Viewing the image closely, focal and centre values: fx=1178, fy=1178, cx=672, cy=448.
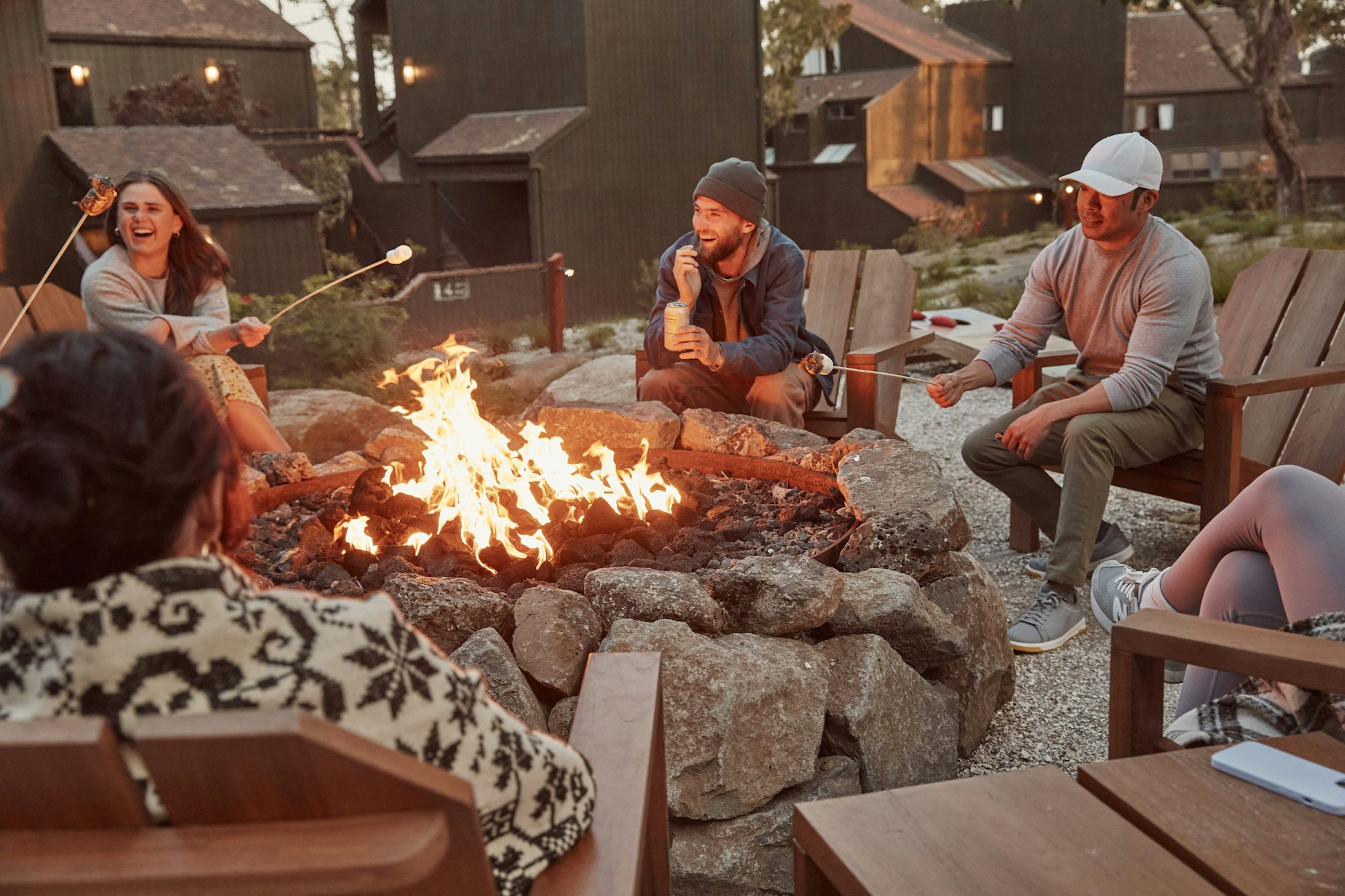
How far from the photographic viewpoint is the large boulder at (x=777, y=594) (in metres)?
2.58

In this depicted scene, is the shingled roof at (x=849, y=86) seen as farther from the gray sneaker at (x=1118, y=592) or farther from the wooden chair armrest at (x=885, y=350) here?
the gray sneaker at (x=1118, y=592)

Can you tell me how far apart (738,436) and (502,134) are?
38.8 feet

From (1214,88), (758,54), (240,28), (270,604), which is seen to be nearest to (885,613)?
(270,604)

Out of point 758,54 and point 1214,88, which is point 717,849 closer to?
point 758,54

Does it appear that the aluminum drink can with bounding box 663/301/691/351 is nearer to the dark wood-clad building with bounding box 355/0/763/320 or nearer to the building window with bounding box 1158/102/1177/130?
the dark wood-clad building with bounding box 355/0/763/320

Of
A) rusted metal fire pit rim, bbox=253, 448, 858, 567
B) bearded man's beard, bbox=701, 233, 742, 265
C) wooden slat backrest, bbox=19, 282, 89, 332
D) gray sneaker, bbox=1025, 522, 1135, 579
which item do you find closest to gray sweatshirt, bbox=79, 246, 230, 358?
rusted metal fire pit rim, bbox=253, 448, 858, 567

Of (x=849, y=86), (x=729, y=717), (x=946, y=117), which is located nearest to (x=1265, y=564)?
(x=729, y=717)

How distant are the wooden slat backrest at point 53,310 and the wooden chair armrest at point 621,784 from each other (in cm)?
449

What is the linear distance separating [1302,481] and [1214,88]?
24309 millimetres

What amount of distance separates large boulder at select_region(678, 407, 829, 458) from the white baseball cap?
116cm

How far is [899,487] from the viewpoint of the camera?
10.6ft

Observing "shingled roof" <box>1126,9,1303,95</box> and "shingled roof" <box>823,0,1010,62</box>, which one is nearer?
"shingled roof" <box>823,0,1010,62</box>

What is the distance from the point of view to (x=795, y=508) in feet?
11.5

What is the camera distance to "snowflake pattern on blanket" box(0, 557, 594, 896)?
1.00 metres
